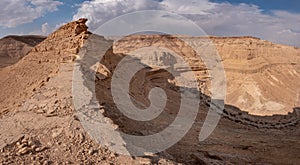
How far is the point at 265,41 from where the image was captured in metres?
31.2

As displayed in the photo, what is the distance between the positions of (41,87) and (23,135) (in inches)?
83.7

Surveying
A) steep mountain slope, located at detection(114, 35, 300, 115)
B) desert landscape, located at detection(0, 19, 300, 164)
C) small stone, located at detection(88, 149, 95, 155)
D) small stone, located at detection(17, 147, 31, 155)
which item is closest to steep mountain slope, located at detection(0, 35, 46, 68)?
steep mountain slope, located at detection(114, 35, 300, 115)

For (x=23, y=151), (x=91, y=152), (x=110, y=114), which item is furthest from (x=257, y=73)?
(x=23, y=151)

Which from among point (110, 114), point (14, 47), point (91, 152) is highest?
point (14, 47)

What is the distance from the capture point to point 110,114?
8.72 metres

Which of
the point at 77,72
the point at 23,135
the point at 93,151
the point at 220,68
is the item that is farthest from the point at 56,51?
the point at 220,68

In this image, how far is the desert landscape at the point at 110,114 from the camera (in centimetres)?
567

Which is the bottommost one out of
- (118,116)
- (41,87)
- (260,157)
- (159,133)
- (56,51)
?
(260,157)

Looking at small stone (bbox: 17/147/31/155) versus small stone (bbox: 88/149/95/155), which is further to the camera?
small stone (bbox: 88/149/95/155)

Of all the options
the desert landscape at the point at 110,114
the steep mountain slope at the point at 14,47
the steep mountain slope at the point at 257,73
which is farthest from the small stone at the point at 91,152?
the steep mountain slope at the point at 14,47

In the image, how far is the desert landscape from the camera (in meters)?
5.67

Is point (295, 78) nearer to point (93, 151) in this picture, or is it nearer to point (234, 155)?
point (234, 155)

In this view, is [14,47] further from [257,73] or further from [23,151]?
[23,151]

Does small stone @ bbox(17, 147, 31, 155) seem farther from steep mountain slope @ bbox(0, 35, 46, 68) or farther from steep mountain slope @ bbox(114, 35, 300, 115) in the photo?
steep mountain slope @ bbox(0, 35, 46, 68)
